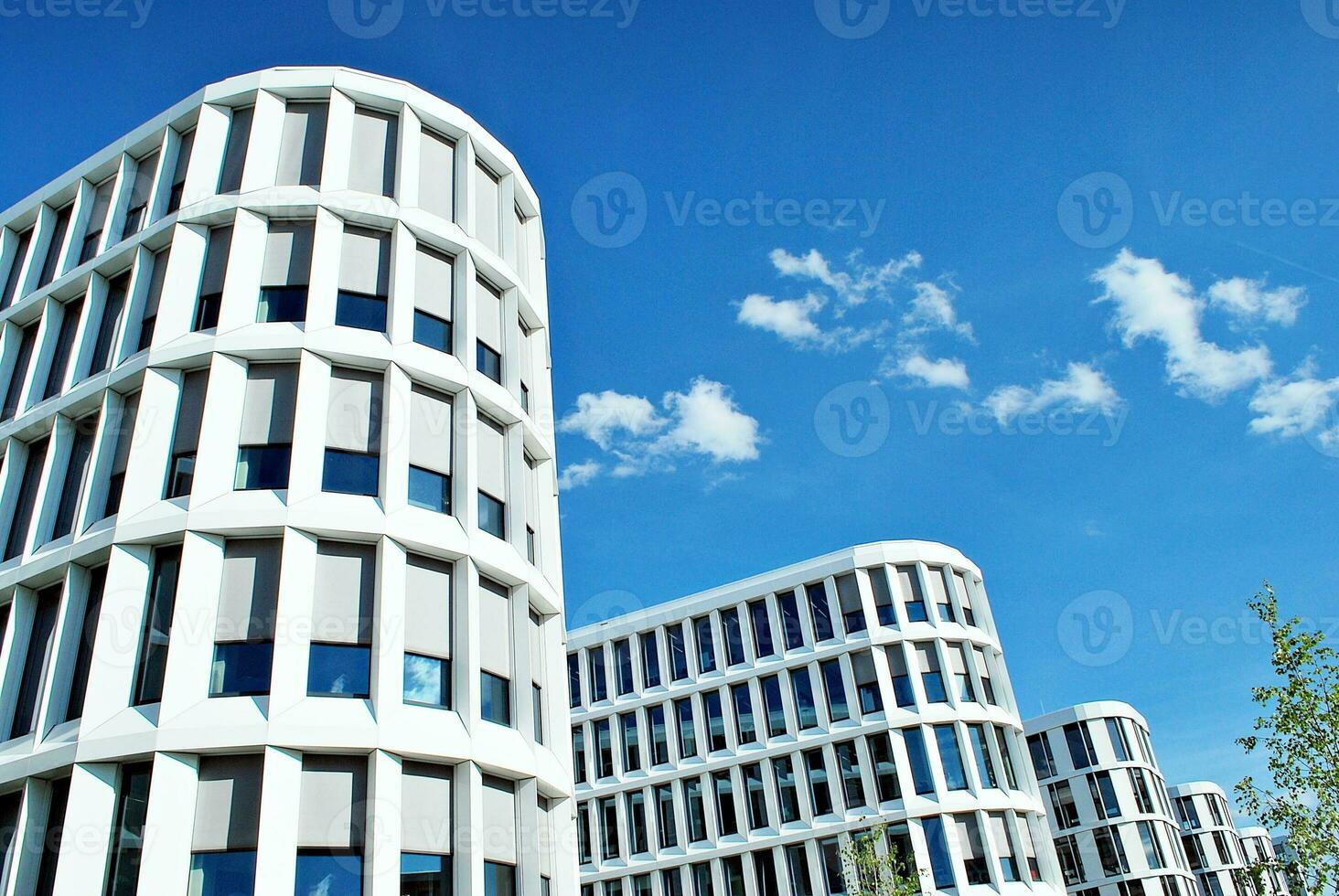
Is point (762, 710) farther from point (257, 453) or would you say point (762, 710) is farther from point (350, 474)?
point (257, 453)

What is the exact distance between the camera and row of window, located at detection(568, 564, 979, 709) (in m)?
45.6

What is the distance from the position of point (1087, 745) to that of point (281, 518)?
61871 mm

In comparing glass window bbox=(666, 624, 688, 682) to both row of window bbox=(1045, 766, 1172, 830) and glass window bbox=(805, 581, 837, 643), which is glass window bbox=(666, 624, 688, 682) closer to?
glass window bbox=(805, 581, 837, 643)

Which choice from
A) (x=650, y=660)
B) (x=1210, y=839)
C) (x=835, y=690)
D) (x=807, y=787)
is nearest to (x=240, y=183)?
(x=835, y=690)

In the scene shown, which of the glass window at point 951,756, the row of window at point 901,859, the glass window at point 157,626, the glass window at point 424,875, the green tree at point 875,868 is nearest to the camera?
the glass window at point 424,875

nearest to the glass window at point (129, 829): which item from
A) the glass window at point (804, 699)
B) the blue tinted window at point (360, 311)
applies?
the blue tinted window at point (360, 311)

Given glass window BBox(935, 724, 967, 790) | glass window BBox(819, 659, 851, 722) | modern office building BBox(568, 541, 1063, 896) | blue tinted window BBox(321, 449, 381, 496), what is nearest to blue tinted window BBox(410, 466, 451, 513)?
blue tinted window BBox(321, 449, 381, 496)

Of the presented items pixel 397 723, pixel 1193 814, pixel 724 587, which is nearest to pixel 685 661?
pixel 724 587

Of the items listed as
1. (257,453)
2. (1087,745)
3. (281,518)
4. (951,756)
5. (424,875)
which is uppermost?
(1087,745)

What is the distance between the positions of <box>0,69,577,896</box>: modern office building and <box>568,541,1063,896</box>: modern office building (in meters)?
26.2

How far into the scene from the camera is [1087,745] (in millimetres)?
64438

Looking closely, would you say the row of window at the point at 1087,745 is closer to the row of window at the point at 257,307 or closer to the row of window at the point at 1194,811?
the row of window at the point at 1194,811

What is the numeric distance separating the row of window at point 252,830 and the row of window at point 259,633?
111 cm

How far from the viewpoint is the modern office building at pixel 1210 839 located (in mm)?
71850
